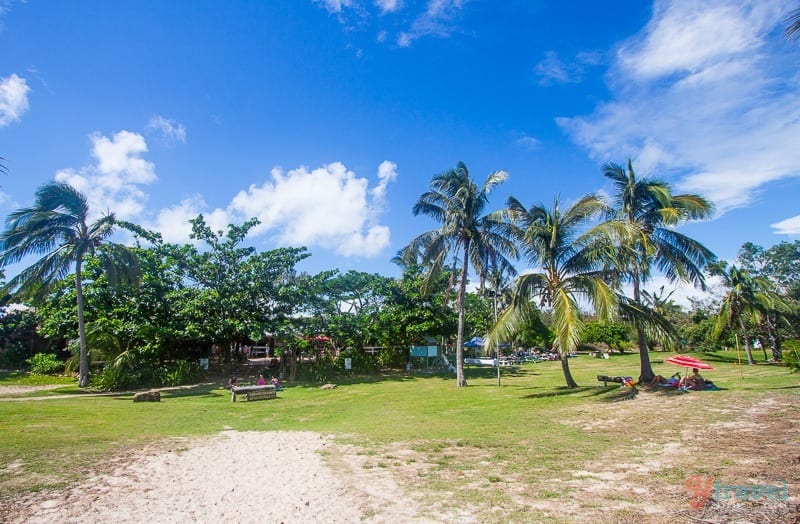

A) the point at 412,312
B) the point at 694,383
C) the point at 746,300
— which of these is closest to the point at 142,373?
the point at 412,312

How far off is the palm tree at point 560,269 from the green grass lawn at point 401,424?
3015 millimetres

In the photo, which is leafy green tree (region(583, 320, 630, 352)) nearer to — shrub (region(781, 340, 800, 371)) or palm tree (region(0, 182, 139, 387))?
shrub (region(781, 340, 800, 371))

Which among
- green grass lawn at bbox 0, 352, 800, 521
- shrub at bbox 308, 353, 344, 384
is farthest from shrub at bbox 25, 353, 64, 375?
shrub at bbox 308, 353, 344, 384

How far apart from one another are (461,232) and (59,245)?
65.7 feet

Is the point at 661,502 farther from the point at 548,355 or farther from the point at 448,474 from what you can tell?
the point at 548,355

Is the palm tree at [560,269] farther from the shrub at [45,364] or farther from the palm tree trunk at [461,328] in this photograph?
the shrub at [45,364]

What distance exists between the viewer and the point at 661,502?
5.40 metres

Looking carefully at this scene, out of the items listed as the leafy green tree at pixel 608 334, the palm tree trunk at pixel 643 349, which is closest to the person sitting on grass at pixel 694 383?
the palm tree trunk at pixel 643 349

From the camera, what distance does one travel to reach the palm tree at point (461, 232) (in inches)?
866

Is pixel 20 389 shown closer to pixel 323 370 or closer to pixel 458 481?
pixel 323 370

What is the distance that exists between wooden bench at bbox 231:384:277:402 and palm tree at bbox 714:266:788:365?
29.0m

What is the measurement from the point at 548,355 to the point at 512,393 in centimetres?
3019

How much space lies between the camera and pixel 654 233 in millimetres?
16766

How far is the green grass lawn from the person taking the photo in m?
7.15
